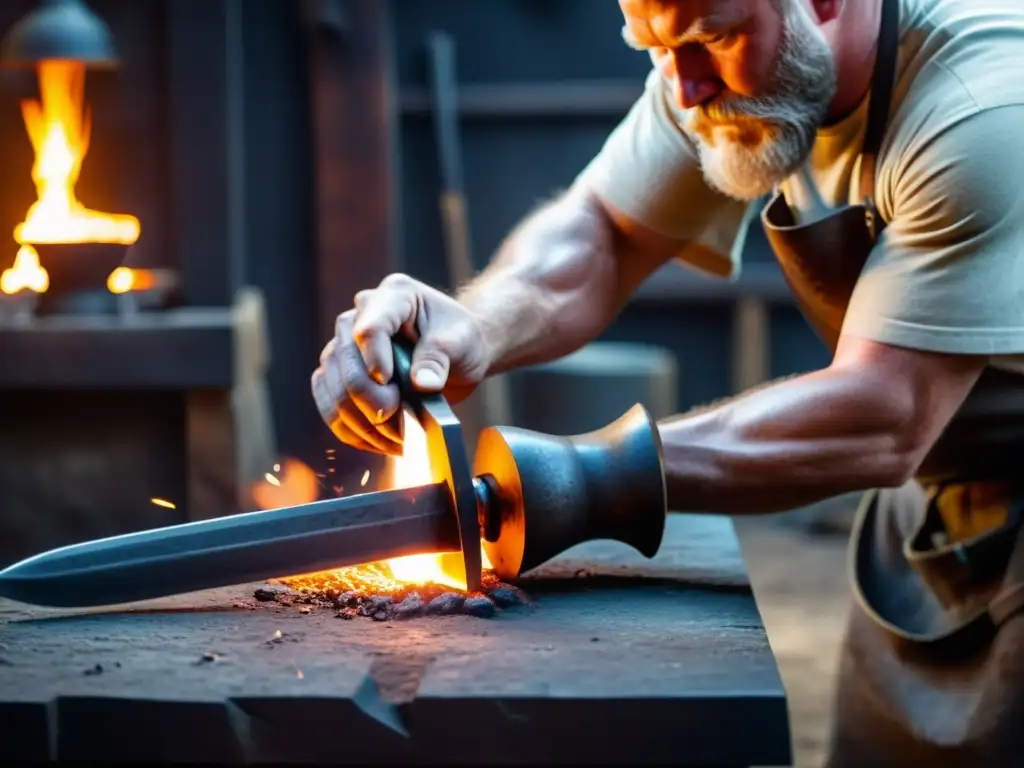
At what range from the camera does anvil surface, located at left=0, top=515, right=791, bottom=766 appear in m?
1.46

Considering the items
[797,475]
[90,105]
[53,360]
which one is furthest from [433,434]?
[90,105]

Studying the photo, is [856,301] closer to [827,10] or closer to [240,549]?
[827,10]

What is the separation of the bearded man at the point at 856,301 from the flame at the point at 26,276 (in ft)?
5.76

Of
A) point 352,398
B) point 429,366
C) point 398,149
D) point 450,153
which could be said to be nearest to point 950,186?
point 429,366

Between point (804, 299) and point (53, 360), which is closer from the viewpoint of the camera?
point (804, 299)

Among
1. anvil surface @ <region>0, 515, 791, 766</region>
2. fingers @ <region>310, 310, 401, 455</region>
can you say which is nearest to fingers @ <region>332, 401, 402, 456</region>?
fingers @ <region>310, 310, 401, 455</region>

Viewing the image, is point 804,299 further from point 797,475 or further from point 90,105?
point 90,105

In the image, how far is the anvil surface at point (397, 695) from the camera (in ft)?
4.80

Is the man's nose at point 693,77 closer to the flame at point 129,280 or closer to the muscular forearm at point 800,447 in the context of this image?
the muscular forearm at point 800,447

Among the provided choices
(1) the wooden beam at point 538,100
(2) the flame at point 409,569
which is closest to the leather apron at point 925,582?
(2) the flame at point 409,569

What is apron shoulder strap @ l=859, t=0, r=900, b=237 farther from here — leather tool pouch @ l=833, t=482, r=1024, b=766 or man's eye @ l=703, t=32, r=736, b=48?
leather tool pouch @ l=833, t=482, r=1024, b=766

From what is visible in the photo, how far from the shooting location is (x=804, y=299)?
7.49 feet

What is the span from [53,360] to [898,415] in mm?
2566

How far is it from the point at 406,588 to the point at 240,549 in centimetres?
27
